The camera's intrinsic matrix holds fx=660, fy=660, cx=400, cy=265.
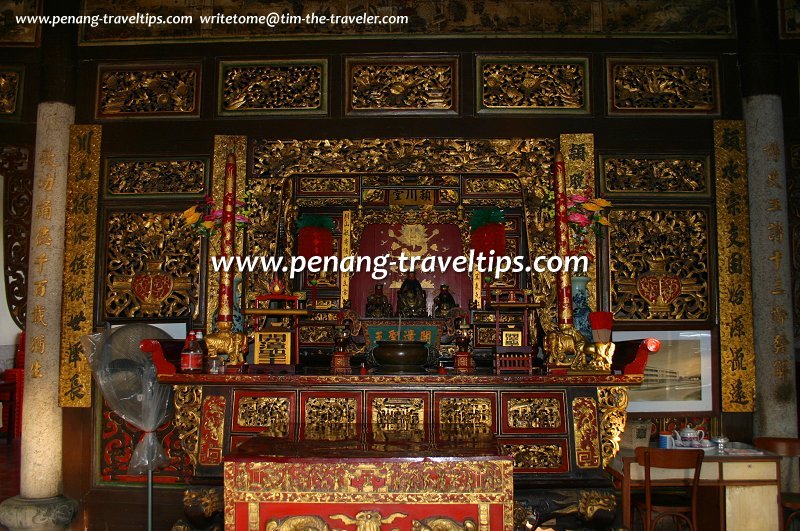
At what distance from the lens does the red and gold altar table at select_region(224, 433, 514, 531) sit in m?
2.77

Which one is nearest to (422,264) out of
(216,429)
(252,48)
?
(252,48)

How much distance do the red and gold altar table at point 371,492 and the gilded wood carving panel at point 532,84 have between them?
9.16 feet

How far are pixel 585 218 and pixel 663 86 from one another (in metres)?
1.31

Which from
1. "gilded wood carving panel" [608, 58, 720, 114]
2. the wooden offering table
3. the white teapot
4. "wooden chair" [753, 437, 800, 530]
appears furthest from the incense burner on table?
"gilded wood carving panel" [608, 58, 720, 114]

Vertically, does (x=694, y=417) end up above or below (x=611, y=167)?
below

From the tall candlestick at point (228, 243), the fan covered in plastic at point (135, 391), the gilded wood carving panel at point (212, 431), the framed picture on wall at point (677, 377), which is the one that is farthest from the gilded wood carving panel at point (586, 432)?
the fan covered in plastic at point (135, 391)

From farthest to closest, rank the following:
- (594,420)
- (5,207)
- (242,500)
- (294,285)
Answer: (294,285) < (5,207) < (594,420) < (242,500)

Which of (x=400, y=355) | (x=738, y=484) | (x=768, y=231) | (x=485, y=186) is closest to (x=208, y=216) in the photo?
(x=400, y=355)

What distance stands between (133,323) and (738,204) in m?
4.31

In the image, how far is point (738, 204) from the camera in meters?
4.59

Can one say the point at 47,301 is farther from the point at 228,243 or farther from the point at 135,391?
the point at 228,243

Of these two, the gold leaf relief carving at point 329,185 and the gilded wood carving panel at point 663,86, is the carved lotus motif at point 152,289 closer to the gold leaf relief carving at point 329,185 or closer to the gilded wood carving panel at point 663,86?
the gold leaf relief carving at point 329,185

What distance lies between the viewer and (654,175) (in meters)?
4.69

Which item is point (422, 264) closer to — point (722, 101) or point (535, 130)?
point (535, 130)
